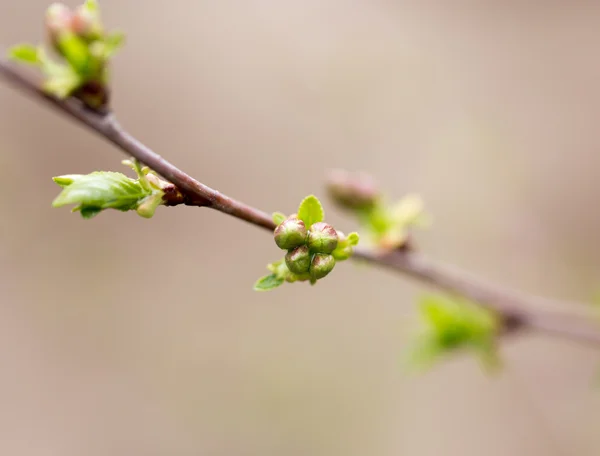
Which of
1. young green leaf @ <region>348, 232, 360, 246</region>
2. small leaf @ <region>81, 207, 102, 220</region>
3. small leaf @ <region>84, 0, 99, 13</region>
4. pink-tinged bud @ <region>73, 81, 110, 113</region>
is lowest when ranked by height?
small leaf @ <region>81, 207, 102, 220</region>

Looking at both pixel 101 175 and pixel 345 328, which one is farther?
pixel 345 328

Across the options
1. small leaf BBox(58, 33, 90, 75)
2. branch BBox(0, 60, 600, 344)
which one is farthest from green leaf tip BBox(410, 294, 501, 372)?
small leaf BBox(58, 33, 90, 75)

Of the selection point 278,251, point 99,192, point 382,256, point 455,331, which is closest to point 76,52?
point 99,192

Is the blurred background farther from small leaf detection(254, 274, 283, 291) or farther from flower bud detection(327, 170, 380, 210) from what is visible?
small leaf detection(254, 274, 283, 291)

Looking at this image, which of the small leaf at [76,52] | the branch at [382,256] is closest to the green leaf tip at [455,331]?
the branch at [382,256]

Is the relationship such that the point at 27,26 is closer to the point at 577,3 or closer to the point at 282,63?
the point at 282,63

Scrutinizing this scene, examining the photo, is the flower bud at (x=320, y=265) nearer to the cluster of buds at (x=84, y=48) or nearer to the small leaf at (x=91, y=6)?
the cluster of buds at (x=84, y=48)

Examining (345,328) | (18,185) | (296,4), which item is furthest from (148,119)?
(345,328)
